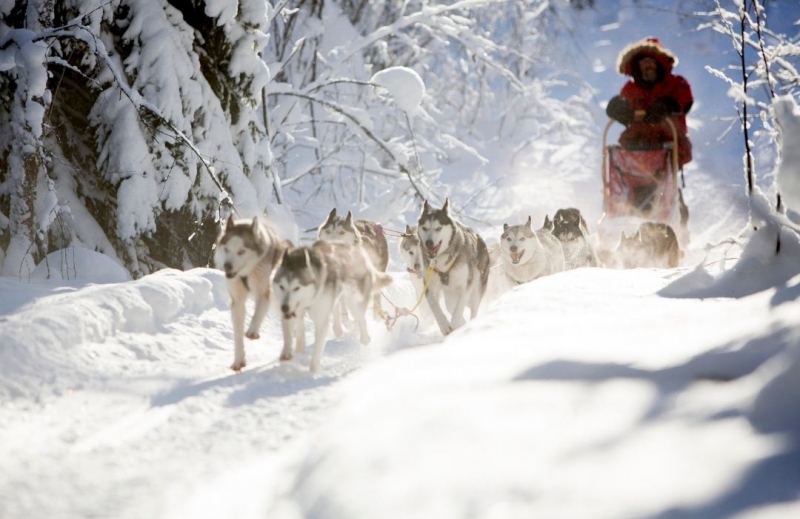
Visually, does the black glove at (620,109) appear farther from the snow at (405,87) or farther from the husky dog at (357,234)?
the husky dog at (357,234)

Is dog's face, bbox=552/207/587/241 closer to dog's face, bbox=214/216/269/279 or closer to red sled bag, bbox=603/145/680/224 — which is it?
red sled bag, bbox=603/145/680/224

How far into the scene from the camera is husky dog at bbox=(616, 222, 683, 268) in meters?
6.77

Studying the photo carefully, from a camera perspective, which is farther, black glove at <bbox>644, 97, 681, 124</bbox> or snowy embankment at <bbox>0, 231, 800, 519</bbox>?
black glove at <bbox>644, 97, 681, 124</bbox>

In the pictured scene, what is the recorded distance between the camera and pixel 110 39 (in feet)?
19.7

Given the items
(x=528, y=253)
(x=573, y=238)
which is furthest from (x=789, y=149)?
(x=573, y=238)

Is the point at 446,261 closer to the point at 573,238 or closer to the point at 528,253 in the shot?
the point at 528,253

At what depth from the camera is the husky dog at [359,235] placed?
540 cm

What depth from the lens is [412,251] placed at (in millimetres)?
5645

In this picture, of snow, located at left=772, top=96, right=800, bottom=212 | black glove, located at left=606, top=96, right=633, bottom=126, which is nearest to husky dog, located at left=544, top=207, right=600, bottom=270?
black glove, located at left=606, top=96, right=633, bottom=126

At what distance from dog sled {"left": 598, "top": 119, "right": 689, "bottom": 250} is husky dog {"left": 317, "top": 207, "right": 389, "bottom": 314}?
127 inches

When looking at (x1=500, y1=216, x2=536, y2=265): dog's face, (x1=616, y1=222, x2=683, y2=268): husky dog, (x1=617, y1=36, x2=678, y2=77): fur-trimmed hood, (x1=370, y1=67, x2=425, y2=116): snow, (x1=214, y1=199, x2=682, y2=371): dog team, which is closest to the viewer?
(x1=214, y1=199, x2=682, y2=371): dog team

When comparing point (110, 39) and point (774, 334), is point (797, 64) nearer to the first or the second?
point (774, 334)

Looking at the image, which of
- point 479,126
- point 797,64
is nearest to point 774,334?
point 797,64

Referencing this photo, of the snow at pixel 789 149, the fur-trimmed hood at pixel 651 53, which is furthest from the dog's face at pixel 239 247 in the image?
the fur-trimmed hood at pixel 651 53
